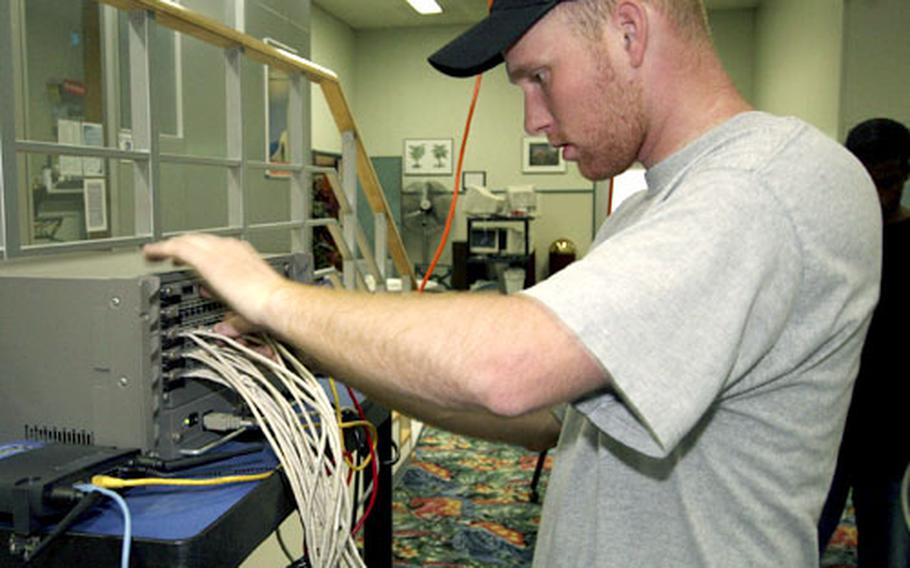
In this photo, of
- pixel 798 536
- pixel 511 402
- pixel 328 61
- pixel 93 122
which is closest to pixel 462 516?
pixel 93 122

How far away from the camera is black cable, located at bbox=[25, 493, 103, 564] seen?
0.67 meters

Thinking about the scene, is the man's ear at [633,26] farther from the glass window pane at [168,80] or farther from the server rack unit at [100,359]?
the glass window pane at [168,80]

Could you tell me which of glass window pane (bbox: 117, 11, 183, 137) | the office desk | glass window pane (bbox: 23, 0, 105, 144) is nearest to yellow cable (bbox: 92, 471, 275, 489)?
the office desk

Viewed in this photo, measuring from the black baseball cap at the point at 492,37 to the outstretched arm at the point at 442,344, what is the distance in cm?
33

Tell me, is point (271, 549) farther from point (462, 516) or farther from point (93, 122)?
point (93, 122)

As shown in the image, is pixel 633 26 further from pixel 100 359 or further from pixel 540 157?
pixel 540 157

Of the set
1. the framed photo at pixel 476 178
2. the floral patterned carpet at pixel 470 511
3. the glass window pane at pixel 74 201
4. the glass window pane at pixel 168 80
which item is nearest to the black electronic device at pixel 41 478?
the glass window pane at pixel 74 201

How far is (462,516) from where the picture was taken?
2965 mm

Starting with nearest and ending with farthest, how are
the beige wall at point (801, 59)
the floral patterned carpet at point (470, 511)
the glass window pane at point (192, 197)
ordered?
1. the floral patterned carpet at point (470, 511)
2. the glass window pane at point (192, 197)
3. the beige wall at point (801, 59)

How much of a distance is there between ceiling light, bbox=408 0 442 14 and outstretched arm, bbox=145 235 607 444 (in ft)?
24.7

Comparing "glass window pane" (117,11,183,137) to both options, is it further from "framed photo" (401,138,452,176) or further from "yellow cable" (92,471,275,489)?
"framed photo" (401,138,452,176)

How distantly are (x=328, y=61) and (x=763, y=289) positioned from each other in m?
8.04

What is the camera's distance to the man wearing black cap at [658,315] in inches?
23.3

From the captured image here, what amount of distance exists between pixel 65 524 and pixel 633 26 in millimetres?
751
